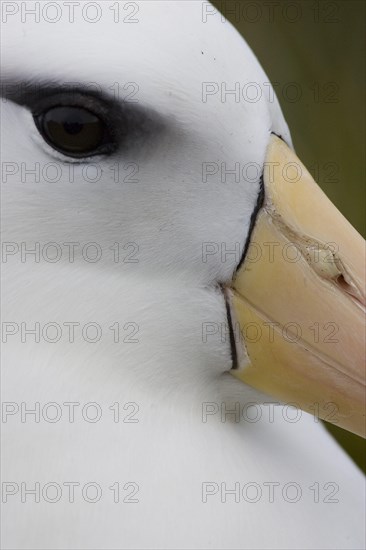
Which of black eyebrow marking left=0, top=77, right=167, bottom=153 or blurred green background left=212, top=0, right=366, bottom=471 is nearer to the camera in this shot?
black eyebrow marking left=0, top=77, right=167, bottom=153

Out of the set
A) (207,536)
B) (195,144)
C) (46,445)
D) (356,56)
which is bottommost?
(207,536)

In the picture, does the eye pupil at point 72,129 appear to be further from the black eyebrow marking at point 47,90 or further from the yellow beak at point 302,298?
the yellow beak at point 302,298

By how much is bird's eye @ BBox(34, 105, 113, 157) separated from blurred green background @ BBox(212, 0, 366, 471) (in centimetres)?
230

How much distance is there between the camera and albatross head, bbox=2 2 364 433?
138 centimetres

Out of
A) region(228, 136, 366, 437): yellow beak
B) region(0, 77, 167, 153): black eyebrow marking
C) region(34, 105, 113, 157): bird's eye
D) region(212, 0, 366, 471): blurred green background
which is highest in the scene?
region(212, 0, 366, 471): blurred green background

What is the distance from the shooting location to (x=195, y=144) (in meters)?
1.44

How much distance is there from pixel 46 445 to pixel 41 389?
80mm

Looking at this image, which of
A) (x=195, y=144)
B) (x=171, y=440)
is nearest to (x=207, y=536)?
(x=171, y=440)

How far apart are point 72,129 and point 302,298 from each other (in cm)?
41

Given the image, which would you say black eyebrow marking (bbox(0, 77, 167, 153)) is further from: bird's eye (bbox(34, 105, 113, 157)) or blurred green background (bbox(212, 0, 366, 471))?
blurred green background (bbox(212, 0, 366, 471))

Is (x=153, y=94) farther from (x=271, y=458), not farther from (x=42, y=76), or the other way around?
(x=271, y=458)

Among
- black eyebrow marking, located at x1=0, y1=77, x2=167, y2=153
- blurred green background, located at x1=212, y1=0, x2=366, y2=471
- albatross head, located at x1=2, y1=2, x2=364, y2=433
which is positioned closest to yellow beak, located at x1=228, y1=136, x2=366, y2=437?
albatross head, located at x1=2, y1=2, x2=364, y2=433

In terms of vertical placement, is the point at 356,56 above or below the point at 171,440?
above

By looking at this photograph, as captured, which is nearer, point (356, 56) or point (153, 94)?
point (153, 94)
